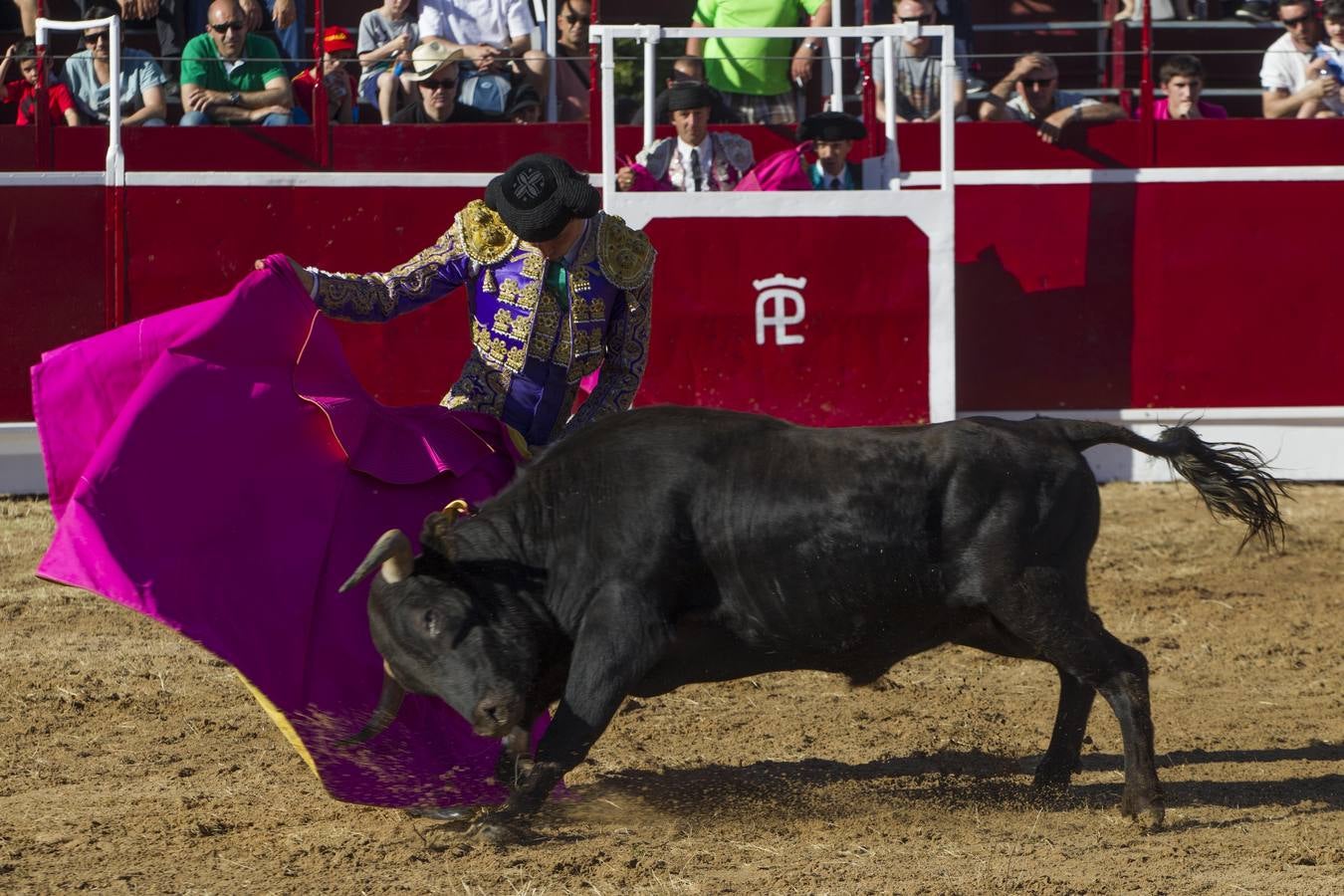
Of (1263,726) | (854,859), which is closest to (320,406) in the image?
(854,859)

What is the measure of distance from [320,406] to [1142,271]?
5002 mm

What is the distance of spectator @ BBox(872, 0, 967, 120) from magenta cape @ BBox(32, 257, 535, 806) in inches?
167

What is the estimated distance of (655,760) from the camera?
420cm

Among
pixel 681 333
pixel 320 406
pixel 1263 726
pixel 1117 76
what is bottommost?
pixel 1263 726

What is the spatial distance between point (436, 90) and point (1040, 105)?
2.62m

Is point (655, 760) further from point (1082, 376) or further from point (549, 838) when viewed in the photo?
point (1082, 376)

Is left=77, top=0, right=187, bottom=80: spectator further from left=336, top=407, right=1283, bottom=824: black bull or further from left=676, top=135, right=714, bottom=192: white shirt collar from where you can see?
left=336, top=407, right=1283, bottom=824: black bull

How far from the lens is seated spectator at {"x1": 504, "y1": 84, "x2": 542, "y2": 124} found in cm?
749

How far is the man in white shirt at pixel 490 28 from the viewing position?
744 cm

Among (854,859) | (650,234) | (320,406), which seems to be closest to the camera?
(854,859)

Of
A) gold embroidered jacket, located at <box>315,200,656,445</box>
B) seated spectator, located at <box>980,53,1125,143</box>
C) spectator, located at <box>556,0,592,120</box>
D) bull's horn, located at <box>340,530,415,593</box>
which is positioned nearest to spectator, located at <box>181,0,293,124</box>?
spectator, located at <box>556,0,592,120</box>

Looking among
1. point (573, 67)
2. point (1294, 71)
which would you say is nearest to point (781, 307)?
point (573, 67)

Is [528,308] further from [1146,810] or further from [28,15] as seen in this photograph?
[28,15]

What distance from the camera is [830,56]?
7355 mm
